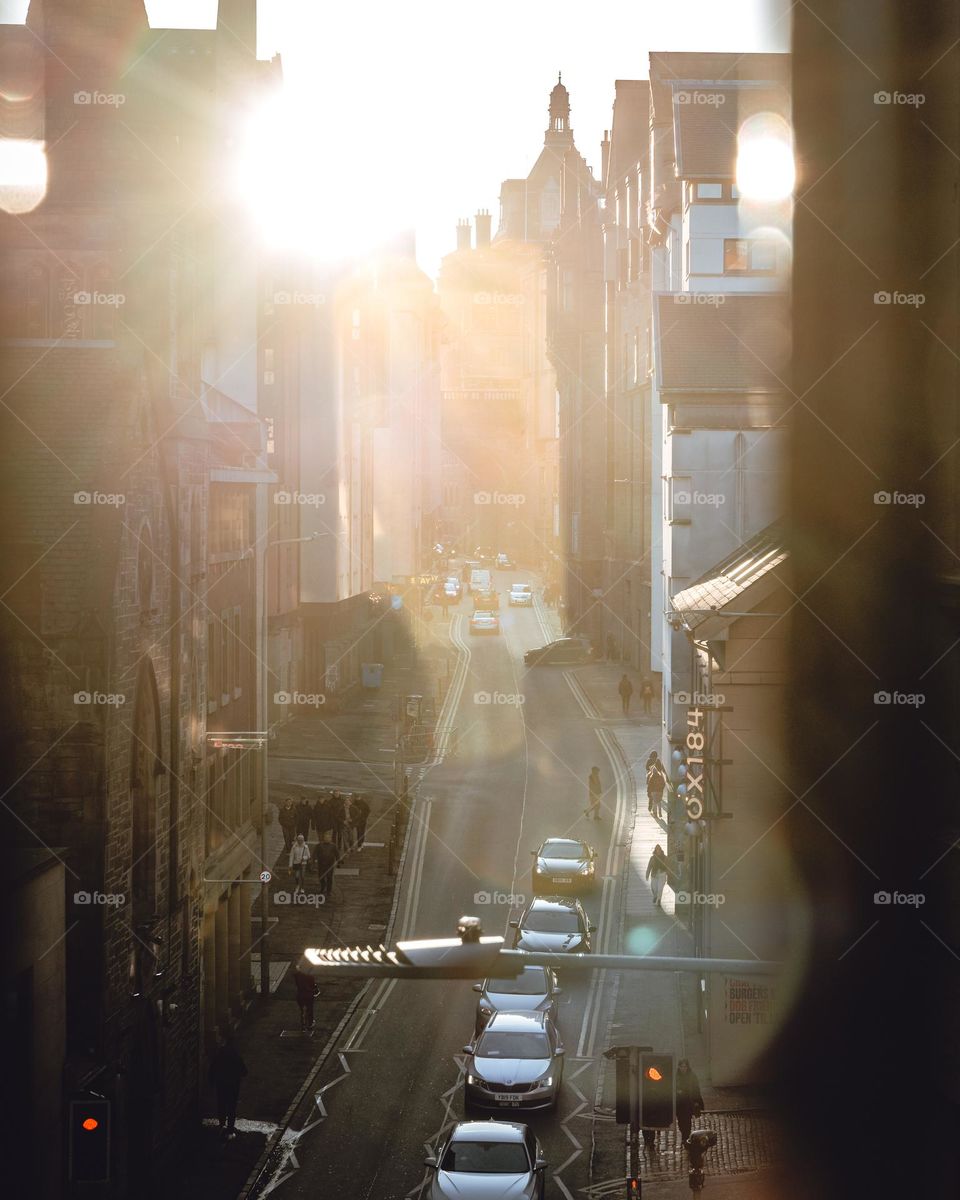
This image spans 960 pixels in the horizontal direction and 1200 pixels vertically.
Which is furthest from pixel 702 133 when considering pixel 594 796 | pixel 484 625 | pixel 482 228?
pixel 482 228

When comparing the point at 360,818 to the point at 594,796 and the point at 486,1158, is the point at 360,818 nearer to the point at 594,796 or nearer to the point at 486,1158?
the point at 594,796

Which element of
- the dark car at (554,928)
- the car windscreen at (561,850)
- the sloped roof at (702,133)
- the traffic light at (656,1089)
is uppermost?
the sloped roof at (702,133)

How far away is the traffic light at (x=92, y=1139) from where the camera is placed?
1206 cm

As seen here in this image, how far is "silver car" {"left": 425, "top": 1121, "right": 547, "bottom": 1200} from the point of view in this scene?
16.5 m

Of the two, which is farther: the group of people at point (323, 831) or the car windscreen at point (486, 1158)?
the group of people at point (323, 831)

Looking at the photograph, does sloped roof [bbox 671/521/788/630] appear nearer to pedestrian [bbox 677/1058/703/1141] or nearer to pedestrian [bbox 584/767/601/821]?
pedestrian [bbox 677/1058/703/1141]

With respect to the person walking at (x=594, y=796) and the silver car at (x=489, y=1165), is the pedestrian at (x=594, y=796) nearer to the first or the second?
the person walking at (x=594, y=796)

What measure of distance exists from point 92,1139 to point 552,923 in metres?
16.5

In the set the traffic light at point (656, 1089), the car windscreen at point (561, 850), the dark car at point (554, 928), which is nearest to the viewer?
the traffic light at point (656, 1089)

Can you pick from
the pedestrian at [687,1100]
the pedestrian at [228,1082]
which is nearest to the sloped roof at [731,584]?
the pedestrian at [687,1100]

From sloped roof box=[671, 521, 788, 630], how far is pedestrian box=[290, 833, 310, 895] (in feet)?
33.4

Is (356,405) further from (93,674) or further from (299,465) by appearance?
(93,674)

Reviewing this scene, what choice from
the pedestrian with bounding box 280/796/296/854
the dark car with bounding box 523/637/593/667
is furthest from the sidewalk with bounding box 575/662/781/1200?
the dark car with bounding box 523/637/593/667

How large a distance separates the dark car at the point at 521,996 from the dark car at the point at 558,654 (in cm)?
4128
